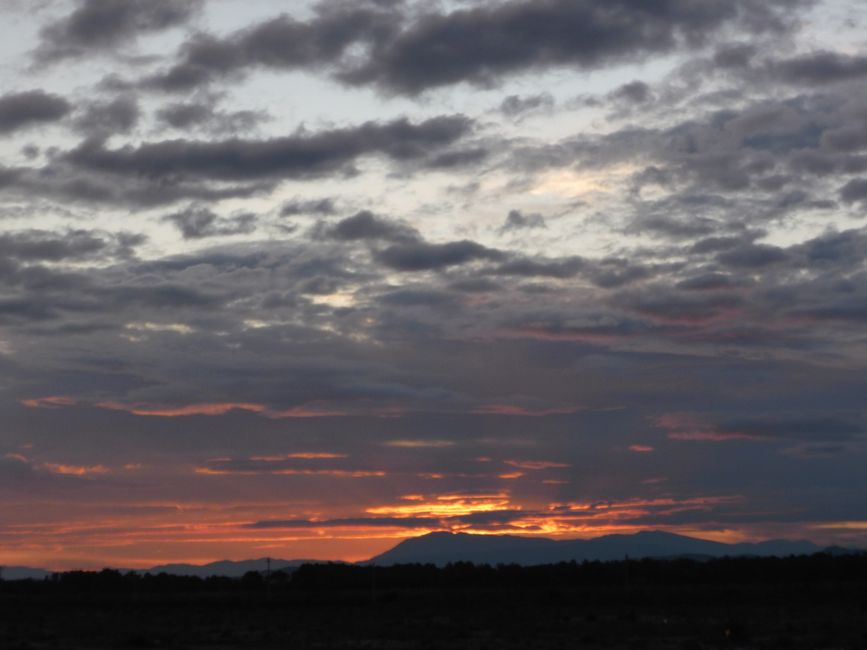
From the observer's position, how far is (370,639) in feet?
143

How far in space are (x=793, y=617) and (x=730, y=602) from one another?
1203 centimetres

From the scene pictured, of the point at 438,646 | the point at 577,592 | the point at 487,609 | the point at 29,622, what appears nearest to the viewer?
the point at 438,646

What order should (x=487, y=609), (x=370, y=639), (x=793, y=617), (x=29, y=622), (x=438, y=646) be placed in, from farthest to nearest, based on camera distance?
1. (x=487, y=609)
2. (x=29, y=622)
3. (x=793, y=617)
4. (x=370, y=639)
5. (x=438, y=646)

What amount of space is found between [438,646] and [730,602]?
99.1 feet

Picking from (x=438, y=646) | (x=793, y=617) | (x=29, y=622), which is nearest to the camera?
(x=438, y=646)

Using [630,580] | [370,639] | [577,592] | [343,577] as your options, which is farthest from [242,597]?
[370,639]

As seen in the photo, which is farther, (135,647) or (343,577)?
(343,577)

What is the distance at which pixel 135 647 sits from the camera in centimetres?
4153

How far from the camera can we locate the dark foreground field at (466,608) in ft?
143

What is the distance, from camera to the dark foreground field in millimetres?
43688

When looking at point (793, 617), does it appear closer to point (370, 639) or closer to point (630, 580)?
point (370, 639)

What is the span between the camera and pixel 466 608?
63.9m

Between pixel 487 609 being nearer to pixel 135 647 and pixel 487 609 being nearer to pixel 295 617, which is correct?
pixel 295 617

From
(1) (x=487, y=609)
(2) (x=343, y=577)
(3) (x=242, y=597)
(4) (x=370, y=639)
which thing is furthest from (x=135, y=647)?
(2) (x=343, y=577)
